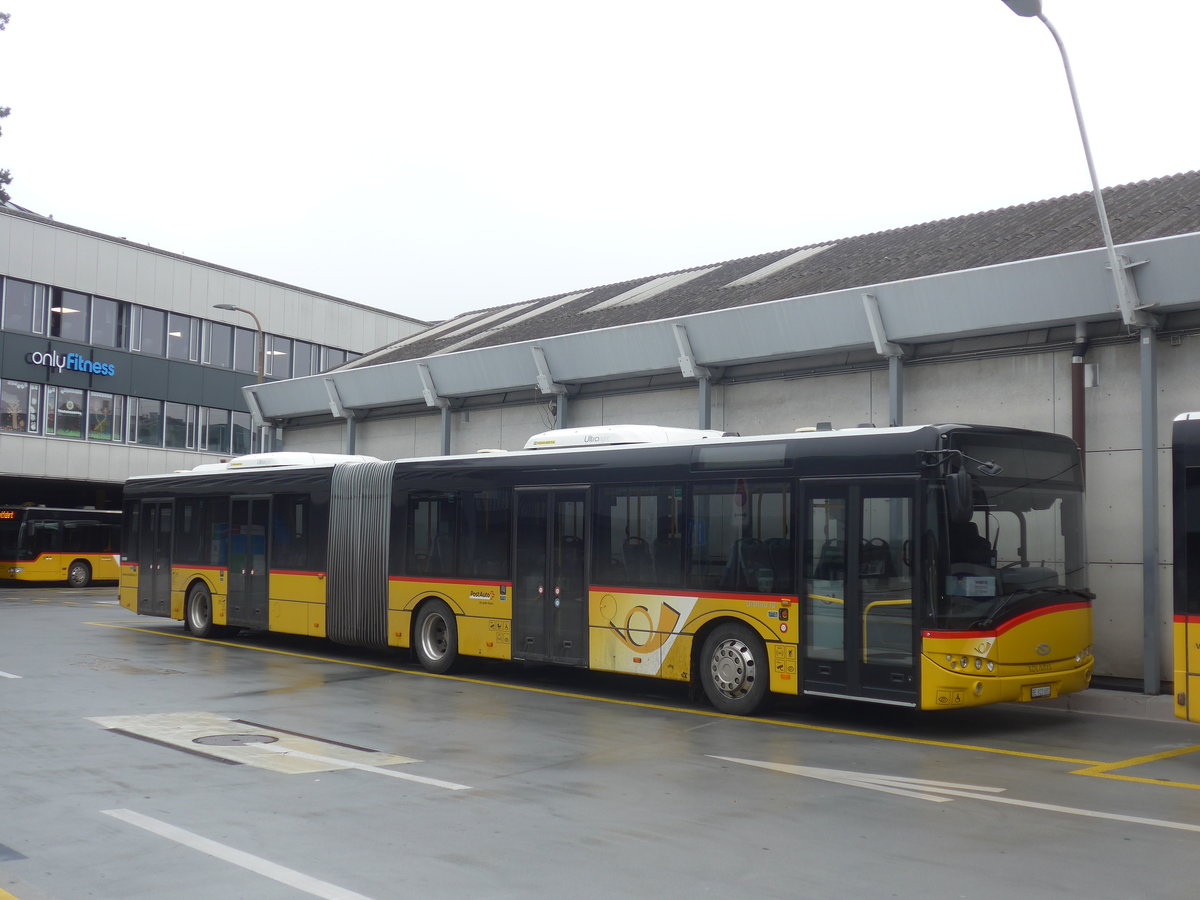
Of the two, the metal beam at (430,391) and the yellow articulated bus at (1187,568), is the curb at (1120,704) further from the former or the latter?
the metal beam at (430,391)

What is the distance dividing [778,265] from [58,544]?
3137 cm

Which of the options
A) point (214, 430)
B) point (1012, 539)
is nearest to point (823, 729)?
point (1012, 539)

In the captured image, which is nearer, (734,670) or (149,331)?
(734,670)

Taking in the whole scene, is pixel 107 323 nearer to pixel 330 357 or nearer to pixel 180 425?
pixel 180 425

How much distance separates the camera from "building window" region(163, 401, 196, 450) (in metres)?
50.2

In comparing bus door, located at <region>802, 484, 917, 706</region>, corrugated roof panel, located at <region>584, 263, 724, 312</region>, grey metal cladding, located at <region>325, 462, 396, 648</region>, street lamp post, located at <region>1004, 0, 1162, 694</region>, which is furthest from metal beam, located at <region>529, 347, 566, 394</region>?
street lamp post, located at <region>1004, 0, 1162, 694</region>

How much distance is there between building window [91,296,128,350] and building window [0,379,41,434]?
3491 millimetres

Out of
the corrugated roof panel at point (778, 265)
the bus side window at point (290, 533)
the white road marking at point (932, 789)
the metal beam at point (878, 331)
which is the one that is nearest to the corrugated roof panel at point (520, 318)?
the corrugated roof panel at point (778, 265)

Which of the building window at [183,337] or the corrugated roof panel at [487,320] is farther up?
the building window at [183,337]

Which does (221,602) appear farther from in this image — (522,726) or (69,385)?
(69,385)

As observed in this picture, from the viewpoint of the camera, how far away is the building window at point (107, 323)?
4688cm

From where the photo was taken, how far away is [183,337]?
167 feet

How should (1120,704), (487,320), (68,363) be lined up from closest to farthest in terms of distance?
(1120,704) < (487,320) < (68,363)

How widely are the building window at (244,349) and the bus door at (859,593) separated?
4514 cm
